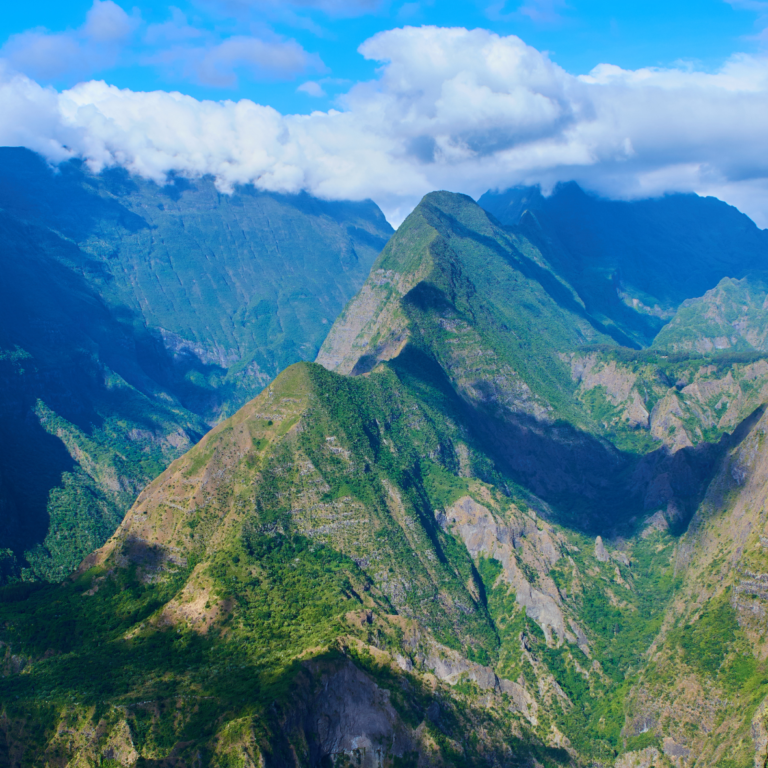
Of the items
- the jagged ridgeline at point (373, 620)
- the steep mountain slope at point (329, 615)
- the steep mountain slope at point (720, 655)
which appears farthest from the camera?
the steep mountain slope at point (720, 655)

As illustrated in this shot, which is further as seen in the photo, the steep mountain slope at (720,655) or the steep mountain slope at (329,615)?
the steep mountain slope at (720,655)

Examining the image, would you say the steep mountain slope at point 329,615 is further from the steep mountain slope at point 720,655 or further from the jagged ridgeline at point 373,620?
the steep mountain slope at point 720,655

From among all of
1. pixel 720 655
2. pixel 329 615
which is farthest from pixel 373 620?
pixel 720 655

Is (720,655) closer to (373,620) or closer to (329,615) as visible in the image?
(373,620)

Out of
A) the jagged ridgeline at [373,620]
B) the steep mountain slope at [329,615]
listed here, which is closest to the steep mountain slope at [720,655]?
the jagged ridgeline at [373,620]

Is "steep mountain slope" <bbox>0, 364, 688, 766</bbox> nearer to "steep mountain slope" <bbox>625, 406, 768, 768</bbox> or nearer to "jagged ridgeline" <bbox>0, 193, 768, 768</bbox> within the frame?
"jagged ridgeline" <bbox>0, 193, 768, 768</bbox>

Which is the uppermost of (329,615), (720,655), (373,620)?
(329,615)

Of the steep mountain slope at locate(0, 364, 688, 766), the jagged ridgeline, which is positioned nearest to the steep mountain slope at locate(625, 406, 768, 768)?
the jagged ridgeline

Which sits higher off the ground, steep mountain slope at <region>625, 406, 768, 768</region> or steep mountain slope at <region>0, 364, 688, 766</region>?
steep mountain slope at <region>0, 364, 688, 766</region>
